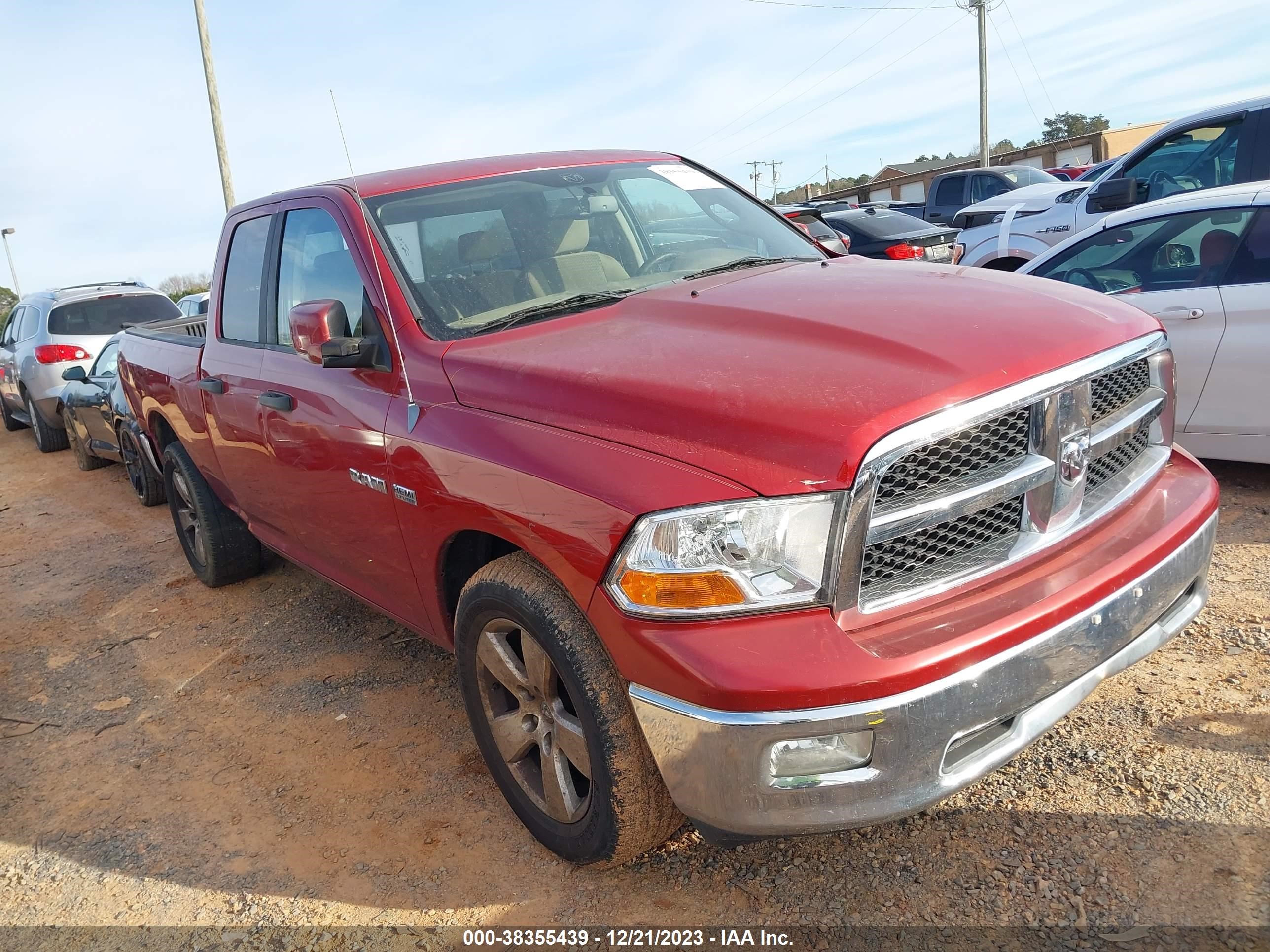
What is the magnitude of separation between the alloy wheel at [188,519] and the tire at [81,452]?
4.80 m

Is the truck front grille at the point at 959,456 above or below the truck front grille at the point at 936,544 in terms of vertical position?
above

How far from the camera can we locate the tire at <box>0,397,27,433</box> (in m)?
13.4

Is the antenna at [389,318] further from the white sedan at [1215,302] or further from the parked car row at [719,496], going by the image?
the white sedan at [1215,302]

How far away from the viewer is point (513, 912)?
2545mm

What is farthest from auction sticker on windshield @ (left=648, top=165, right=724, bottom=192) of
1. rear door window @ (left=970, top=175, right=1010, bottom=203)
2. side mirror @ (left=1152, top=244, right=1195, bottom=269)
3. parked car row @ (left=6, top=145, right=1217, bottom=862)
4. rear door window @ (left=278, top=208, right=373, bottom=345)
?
rear door window @ (left=970, top=175, right=1010, bottom=203)

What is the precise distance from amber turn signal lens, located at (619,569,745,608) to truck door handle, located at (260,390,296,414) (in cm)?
194

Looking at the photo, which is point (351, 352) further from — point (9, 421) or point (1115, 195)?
point (9, 421)

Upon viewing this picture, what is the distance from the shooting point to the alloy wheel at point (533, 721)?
8.18ft

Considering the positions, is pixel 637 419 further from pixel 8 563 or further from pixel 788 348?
pixel 8 563

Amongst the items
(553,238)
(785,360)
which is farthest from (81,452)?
(785,360)

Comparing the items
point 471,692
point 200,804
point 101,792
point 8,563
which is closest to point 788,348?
point 471,692

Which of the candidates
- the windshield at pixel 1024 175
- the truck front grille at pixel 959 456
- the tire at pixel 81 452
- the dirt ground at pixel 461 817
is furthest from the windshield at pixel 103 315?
the windshield at pixel 1024 175

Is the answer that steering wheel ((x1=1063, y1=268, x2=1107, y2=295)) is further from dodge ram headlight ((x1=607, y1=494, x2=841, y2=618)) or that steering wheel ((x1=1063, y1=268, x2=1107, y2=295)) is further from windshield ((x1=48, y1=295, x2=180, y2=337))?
windshield ((x1=48, y1=295, x2=180, y2=337))

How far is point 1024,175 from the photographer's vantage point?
16422 mm
